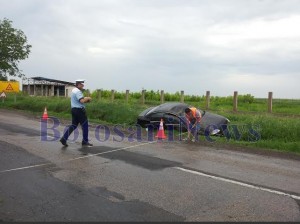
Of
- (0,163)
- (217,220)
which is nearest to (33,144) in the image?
(0,163)

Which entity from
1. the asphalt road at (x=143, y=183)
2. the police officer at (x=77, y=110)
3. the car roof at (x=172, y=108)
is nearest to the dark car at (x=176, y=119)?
the car roof at (x=172, y=108)

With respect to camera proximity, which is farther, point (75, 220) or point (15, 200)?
point (15, 200)

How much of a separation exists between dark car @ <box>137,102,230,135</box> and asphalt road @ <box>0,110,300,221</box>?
2744 mm

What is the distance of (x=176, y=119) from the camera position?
13.8m

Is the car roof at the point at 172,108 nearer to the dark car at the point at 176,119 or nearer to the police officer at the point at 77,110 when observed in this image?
the dark car at the point at 176,119

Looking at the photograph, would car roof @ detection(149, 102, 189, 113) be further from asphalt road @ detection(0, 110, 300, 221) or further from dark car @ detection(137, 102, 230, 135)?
asphalt road @ detection(0, 110, 300, 221)

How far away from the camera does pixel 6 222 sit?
15.4 ft

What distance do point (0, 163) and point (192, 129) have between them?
20.3 ft

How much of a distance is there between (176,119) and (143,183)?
7.35 metres

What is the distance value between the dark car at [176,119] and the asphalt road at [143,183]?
9.00 ft

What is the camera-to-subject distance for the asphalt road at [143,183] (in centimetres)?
511

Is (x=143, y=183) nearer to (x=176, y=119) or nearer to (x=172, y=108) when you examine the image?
(x=176, y=119)

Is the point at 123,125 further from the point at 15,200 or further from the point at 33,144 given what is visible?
the point at 15,200

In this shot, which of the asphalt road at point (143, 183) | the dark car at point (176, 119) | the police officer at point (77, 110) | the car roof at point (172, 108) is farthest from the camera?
the car roof at point (172, 108)
